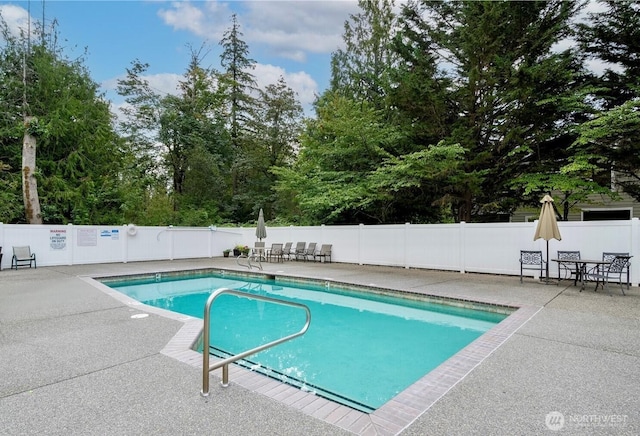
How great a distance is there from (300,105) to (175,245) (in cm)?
1328

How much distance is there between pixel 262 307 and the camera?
25.9 feet

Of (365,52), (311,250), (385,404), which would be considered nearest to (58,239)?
(311,250)

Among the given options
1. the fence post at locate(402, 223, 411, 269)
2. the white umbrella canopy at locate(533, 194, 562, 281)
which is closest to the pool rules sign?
the fence post at locate(402, 223, 411, 269)

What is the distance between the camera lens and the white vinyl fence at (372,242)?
885cm

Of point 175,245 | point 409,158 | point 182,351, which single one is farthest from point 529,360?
point 175,245

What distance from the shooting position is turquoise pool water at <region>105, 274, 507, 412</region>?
4.06m

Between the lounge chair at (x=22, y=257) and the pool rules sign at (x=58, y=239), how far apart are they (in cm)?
65

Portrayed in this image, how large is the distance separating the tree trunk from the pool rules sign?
2915 mm

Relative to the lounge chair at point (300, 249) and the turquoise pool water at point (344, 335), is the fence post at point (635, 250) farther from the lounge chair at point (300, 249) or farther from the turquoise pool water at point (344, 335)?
the lounge chair at point (300, 249)

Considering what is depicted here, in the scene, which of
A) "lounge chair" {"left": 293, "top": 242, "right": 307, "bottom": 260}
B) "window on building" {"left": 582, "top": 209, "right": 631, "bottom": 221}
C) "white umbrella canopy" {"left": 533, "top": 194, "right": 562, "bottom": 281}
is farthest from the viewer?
"lounge chair" {"left": 293, "top": 242, "right": 307, "bottom": 260}

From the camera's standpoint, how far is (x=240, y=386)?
9.94ft

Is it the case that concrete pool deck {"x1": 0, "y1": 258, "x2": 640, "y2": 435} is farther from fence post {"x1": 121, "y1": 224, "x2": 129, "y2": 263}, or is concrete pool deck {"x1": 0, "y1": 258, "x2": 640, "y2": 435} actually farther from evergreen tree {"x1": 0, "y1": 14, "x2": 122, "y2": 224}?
evergreen tree {"x1": 0, "y1": 14, "x2": 122, "y2": 224}

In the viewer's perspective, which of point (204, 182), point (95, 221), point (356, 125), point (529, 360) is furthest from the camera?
point (204, 182)

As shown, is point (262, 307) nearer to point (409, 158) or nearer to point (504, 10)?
point (409, 158)
